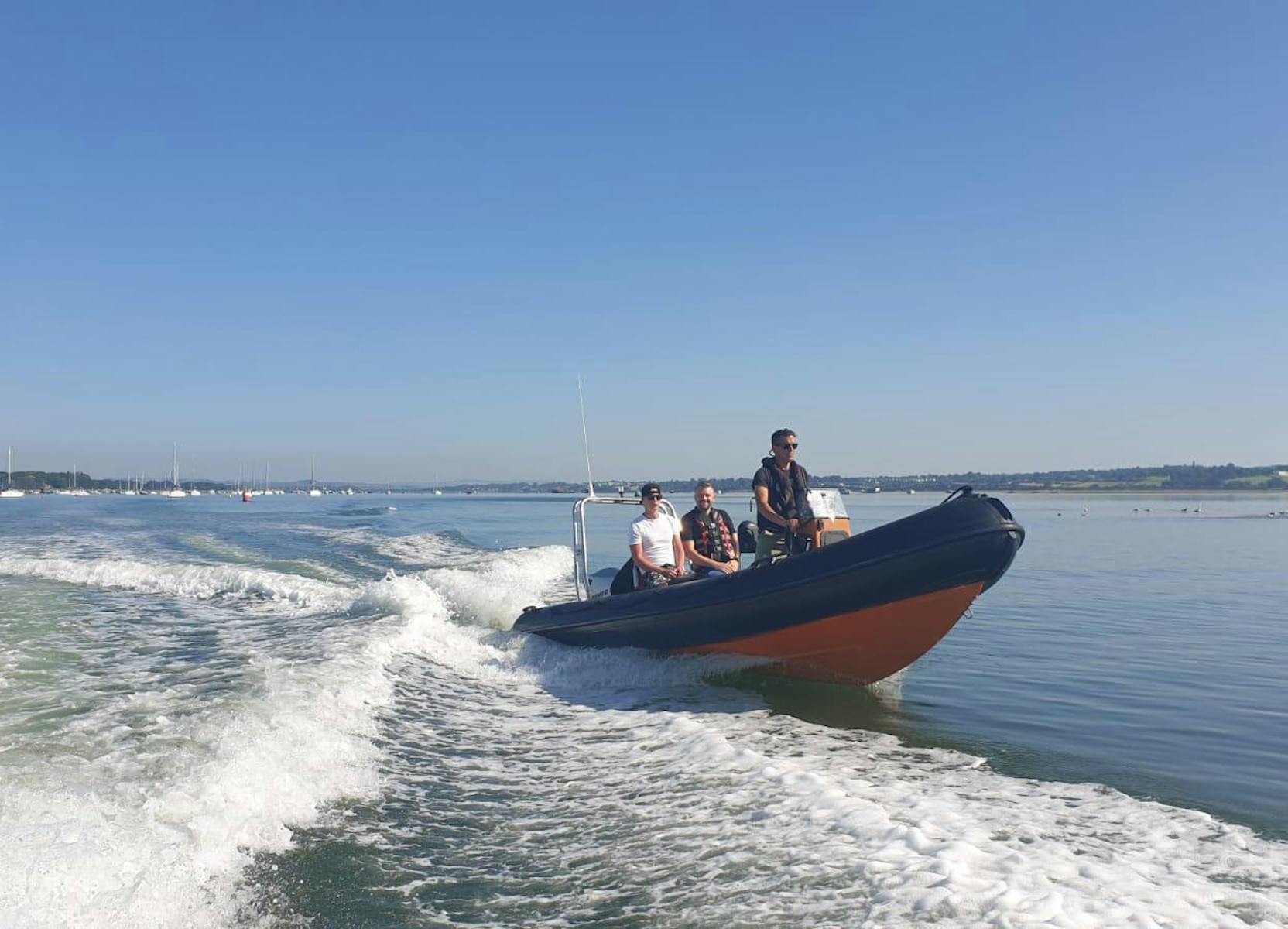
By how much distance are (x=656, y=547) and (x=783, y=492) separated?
1.31 metres

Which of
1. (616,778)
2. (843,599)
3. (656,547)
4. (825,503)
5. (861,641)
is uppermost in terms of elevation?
(825,503)

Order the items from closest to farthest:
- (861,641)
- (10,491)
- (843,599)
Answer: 1. (843,599)
2. (861,641)
3. (10,491)

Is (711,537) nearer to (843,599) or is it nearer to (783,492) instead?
(783,492)

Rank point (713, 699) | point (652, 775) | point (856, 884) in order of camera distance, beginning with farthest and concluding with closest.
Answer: point (713, 699)
point (652, 775)
point (856, 884)

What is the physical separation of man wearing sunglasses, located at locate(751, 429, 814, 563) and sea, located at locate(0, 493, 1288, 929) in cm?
129

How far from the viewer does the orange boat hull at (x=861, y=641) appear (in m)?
6.62

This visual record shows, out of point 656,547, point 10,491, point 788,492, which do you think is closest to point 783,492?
point 788,492

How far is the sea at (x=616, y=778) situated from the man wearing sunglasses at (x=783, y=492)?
1.29 meters

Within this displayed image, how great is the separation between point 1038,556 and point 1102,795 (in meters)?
16.3

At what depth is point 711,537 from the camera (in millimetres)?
8133

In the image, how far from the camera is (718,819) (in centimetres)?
A: 419

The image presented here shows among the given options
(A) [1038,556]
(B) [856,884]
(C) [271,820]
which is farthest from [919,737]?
(A) [1038,556]

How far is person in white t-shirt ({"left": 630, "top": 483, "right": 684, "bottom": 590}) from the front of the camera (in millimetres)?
7941

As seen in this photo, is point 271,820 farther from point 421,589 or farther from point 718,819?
point 421,589
